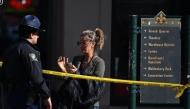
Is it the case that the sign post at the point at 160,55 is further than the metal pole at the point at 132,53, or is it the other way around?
the sign post at the point at 160,55

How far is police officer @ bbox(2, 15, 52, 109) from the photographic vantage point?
5.45 metres

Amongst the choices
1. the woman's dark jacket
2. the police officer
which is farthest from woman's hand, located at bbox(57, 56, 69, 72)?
the police officer

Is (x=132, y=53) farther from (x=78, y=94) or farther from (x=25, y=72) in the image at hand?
(x=25, y=72)

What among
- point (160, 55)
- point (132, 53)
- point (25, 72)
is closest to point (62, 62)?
point (25, 72)

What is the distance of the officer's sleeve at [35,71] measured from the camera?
541 centimetres

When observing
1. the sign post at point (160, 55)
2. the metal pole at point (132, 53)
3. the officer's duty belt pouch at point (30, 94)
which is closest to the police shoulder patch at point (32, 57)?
the officer's duty belt pouch at point (30, 94)

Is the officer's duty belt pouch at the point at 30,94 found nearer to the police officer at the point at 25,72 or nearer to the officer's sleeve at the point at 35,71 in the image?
the police officer at the point at 25,72

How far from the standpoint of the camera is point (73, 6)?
9.38 m

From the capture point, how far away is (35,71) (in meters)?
5.43

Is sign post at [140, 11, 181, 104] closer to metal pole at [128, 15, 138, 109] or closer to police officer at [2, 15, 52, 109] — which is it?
metal pole at [128, 15, 138, 109]

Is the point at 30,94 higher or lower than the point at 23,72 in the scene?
lower

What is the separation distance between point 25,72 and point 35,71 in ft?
0.63

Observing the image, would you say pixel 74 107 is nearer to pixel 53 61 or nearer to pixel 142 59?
pixel 142 59

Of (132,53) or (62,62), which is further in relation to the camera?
(132,53)
